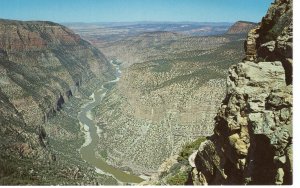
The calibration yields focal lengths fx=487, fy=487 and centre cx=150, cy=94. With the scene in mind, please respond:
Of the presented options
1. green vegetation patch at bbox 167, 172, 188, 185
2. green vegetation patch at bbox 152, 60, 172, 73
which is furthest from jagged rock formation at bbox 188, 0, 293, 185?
green vegetation patch at bbox 152, 60, 172, 73

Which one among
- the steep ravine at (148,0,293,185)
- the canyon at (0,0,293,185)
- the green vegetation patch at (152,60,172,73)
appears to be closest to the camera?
the steep ravine at (148,0,293,185)

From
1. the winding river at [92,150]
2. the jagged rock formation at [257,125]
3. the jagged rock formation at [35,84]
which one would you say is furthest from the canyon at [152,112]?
the jagged rock formation at [35,84]

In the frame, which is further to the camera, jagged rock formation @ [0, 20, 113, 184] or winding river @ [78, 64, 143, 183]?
winding river @ [78, 64, 143, 183]

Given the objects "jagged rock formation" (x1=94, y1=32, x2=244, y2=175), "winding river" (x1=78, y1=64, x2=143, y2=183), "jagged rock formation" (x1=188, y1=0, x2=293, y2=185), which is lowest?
"winding river" (x1=78, y1=64, x2=143, y2=183)

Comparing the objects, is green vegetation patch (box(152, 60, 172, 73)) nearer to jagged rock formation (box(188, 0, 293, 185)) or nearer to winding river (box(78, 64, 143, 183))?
winding river (box(78, 64, 143, 183))

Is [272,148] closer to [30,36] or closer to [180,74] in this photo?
[180,74]

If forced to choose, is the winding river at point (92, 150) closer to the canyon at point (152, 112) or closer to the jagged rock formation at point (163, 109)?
the canyon at point (152, 112)

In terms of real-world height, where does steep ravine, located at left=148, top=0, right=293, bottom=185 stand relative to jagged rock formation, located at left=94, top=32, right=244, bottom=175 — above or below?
above

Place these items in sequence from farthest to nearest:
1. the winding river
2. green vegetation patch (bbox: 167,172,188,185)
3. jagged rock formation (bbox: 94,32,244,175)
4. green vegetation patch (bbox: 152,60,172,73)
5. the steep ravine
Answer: green vegetation patch (bbox: 152,60,172,73)
jagged rock formation (bbox: 94,32,244,175)
the winding river
green vegetation patch (bbox: 167,172,188,185)
the steep ravine

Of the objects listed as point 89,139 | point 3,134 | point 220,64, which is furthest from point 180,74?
point 3,134
